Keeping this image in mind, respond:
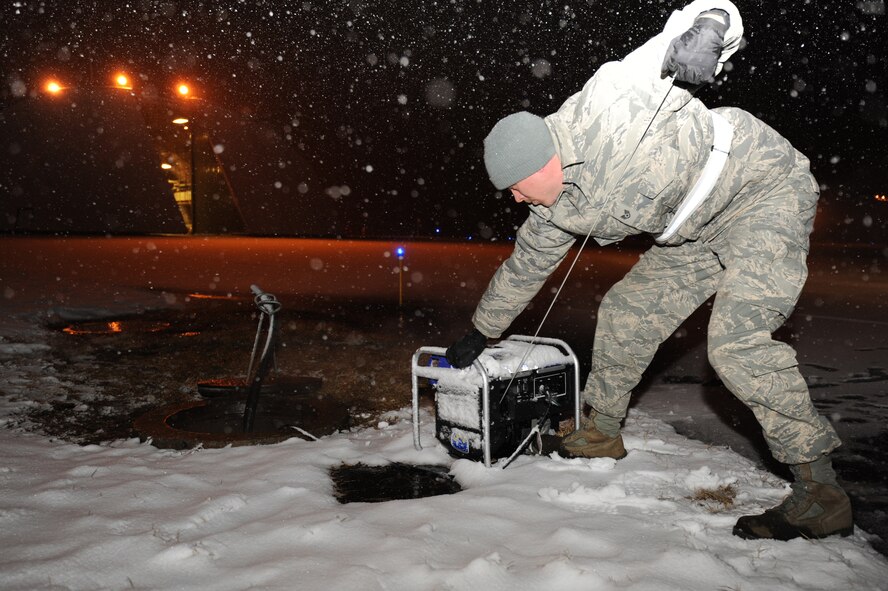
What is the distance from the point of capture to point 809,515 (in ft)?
8.61

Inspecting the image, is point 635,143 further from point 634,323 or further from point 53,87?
point 53,87

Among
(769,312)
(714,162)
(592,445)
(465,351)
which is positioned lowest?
(592,445)

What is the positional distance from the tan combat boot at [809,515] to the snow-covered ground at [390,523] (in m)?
0.06

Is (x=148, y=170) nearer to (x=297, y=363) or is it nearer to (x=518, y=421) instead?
(x=297, y=363)

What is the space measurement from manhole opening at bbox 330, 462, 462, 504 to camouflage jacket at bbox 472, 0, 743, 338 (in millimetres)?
1469

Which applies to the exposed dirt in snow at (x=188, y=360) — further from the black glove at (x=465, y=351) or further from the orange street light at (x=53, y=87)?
the orange street light at (x=53, y=87)

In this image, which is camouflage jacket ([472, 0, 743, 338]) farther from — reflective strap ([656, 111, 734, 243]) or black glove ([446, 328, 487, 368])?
black glove ([446, 328, 487, 368])

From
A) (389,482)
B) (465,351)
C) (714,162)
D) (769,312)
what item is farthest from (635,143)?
(389,482)

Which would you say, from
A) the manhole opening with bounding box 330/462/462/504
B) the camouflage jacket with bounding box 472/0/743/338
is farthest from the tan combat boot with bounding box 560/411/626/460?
the camouflage jacket with bounding box 472/0/743/338

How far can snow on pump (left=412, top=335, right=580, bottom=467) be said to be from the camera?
3.34 meters

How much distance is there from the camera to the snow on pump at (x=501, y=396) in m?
3.34

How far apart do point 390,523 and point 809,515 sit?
1.70 metres

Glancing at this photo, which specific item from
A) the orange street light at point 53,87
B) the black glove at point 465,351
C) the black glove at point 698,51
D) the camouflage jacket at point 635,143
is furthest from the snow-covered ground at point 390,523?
the orange street light at point 53,87

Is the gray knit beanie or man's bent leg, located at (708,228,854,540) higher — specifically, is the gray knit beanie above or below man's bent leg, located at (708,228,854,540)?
above
